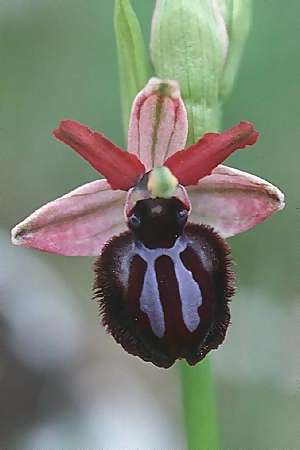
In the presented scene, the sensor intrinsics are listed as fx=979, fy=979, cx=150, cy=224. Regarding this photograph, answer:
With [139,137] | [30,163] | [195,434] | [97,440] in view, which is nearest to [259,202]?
[139,137]

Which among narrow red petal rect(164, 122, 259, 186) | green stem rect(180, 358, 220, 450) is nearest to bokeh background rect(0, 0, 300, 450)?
green stem rect(180, 358, 220, 450)

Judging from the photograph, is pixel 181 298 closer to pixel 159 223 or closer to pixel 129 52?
pixel 159 223

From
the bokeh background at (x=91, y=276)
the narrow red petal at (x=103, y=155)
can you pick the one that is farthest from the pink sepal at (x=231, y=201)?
the bokeh background at (x=91, y=276)

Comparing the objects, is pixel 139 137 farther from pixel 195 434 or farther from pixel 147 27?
pixel 147 27

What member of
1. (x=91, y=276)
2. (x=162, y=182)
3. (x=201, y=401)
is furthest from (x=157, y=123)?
(x=91, y=276)

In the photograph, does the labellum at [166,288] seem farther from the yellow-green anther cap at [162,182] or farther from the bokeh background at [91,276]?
the bokeh background at [91,276]
